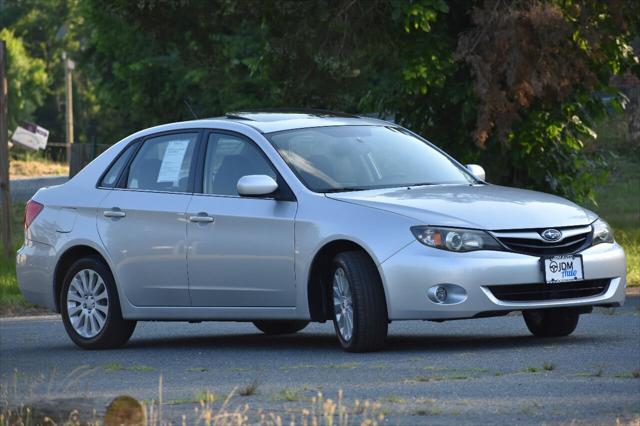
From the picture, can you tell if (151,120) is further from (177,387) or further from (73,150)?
(177,387)

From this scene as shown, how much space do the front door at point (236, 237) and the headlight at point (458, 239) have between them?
3.69ft

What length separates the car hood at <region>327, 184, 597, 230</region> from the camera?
10664 millimetres

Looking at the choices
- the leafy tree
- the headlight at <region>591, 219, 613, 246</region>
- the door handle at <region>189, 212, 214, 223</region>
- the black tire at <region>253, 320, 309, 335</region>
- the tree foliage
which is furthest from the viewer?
the leafy tree

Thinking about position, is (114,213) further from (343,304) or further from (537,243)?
(537,243)

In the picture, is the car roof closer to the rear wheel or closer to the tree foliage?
the rear wheel

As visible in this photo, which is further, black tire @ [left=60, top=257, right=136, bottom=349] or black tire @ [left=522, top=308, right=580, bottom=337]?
black tire @ [left=60, top=257, right=136, bottom=349]

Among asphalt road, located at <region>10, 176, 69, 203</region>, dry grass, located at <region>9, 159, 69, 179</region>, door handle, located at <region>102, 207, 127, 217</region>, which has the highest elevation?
door handle, located at <region>102, 207, 127, 217</region>

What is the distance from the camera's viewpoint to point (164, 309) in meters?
12.4

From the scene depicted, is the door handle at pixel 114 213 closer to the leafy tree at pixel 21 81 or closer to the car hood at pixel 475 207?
the car hood at pixel 475 207

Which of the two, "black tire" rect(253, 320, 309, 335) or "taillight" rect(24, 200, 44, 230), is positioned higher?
"taillight" rect(24, 200, 44, 230)

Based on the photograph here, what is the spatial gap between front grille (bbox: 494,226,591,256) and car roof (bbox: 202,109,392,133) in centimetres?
215

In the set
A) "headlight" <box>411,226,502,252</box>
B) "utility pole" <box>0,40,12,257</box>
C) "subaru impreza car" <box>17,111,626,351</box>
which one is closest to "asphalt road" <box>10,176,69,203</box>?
"utility pole" <box>0,40,12,257</box>

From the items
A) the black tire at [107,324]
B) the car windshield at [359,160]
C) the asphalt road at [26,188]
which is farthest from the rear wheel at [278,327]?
the asphalt road at [26,188]

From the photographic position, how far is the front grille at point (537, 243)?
10.7 meters
